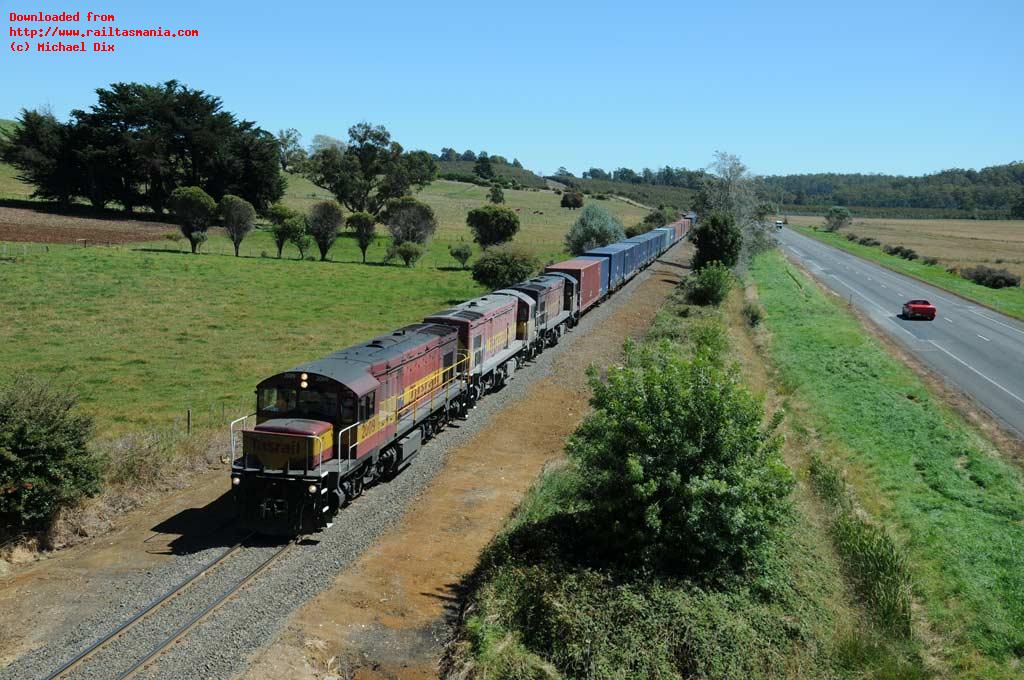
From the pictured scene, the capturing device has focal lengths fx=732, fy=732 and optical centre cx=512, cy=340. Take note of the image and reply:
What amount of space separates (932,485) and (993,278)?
60.2 metres

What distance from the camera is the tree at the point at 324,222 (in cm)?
6912

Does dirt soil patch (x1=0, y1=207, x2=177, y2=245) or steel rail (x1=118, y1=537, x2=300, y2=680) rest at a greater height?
dirt soil patch (x1=0, y1=207, x2=177, y2=245)

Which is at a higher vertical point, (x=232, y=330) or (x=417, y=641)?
(x=232, y=330)

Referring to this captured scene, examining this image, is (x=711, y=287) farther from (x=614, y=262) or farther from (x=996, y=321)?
(x=996, y=321)

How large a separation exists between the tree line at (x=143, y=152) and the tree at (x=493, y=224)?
102ft

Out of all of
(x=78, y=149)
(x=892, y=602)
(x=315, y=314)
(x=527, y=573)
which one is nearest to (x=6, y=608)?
(x=527, y=573)

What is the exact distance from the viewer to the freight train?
52.1 feet

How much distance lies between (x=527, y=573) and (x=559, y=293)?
81.6ft

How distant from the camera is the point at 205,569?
14648mm

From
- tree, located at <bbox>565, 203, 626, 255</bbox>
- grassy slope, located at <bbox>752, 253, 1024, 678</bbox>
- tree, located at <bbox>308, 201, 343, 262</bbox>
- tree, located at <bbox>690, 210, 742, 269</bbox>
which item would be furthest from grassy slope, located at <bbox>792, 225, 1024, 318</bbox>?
tree, located at <bbox>308, 201, 343, 262</bbox>

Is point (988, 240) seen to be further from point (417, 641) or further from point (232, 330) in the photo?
point (417, 641)

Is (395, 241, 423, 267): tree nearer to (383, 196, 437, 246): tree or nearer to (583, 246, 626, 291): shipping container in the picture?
(383, 196, 437, 246): tree

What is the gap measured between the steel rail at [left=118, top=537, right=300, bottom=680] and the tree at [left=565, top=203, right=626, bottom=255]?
57.5 m

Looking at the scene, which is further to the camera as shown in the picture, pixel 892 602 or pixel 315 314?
pixel 315 314
